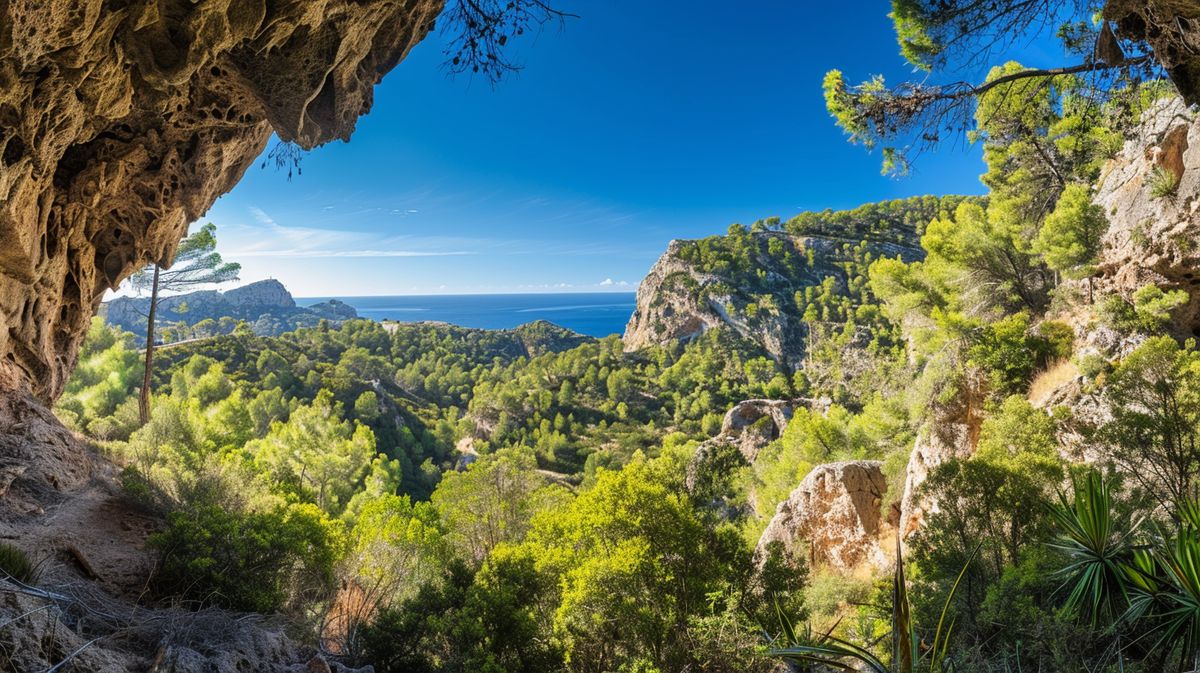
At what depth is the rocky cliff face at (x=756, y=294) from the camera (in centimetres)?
6881

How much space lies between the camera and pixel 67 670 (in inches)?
115

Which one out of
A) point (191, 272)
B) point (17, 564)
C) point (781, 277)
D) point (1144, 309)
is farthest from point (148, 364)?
point (781, 277)

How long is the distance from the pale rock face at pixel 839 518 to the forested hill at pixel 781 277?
52.9 m

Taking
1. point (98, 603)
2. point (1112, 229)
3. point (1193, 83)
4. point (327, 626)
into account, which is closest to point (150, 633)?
point (98, 603)

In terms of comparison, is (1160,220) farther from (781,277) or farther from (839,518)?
(781,277)

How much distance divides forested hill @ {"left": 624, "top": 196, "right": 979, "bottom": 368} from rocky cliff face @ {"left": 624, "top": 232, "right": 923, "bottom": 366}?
0.52ft

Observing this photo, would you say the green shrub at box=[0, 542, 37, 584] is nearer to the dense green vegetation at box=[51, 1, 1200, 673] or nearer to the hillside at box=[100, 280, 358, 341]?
the dense green vegetation at box=[51, 1, 1200, 673]

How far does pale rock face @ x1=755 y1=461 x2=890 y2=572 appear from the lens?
45.2 ft

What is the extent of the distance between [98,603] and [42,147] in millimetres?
5479

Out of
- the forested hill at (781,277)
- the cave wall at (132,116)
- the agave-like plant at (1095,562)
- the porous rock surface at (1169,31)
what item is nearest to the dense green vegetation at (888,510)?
the agave-like plant at (1095,562)

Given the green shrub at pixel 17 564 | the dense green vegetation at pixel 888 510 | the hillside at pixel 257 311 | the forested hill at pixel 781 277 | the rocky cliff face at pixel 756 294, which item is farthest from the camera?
the hillside at pixel 257 311

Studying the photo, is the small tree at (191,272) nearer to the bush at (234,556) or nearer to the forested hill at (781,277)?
the bush at (234,556)

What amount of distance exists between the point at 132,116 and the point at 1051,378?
19.6m

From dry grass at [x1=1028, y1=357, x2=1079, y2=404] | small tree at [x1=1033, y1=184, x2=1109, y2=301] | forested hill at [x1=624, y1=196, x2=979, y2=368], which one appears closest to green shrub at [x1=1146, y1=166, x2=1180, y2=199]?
small tree at [x1=1033, y1=184, x2=1109, y2=301]
